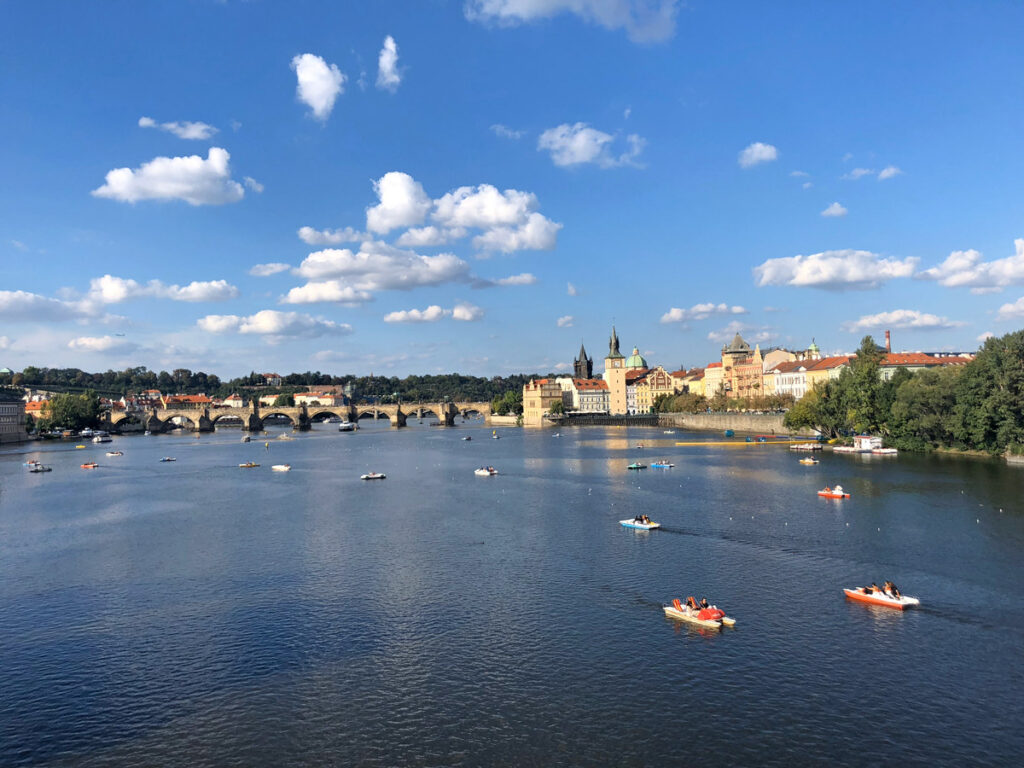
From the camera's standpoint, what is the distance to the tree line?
72.9m

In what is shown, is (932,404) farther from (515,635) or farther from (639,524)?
(515,635)

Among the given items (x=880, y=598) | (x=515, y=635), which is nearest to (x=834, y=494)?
Result: (x=880, y=598)

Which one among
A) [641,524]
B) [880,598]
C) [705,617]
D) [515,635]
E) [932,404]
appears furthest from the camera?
[932,404]

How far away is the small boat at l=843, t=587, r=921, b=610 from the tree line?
5302 cm

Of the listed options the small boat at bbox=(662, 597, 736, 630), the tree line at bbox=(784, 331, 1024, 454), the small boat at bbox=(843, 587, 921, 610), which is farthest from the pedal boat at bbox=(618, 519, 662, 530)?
the tree line at bbox=(784, 331, 1024, 454)

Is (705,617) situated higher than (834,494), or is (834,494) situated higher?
(834,494)

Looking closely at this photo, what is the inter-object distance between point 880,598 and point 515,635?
15328 millimetres

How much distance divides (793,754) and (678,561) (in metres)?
19.2

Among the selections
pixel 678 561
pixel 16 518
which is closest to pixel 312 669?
pixel 678 561

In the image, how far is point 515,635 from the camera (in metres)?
28.1

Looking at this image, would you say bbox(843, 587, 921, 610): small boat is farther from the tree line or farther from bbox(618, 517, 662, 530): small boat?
the tree line

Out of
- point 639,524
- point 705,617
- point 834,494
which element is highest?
point 834,494

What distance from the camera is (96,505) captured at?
63.3 metres

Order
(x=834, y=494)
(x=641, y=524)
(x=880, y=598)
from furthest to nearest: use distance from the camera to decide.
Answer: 1. (x=834, y=494)
2. (x=641, y=524)
3. (x=880, y=598)
